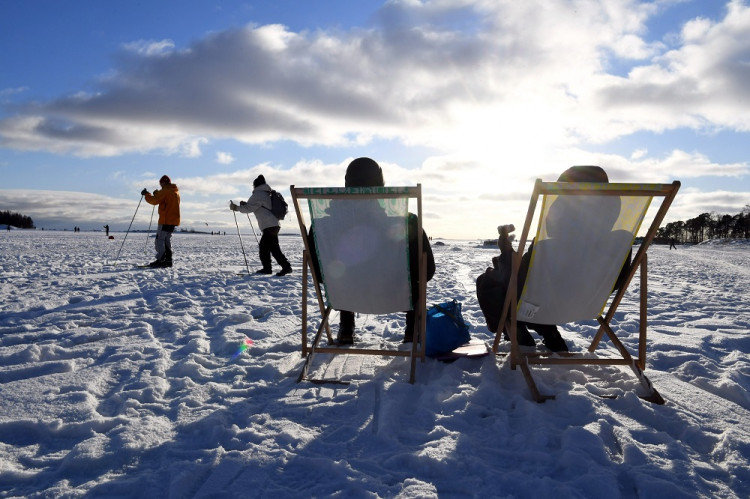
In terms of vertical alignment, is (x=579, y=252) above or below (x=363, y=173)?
below

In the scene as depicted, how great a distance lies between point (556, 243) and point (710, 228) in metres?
106

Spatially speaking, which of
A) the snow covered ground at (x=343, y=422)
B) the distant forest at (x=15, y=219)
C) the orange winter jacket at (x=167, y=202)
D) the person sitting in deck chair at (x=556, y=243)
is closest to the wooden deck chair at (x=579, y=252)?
the person sitting in deck chair at (x=556, y=243)

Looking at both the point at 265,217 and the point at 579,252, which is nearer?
the point at 579,252

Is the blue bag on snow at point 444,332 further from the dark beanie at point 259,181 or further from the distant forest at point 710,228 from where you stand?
the distant forest at point 710,228

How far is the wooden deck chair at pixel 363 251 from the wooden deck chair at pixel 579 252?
666 millimetres

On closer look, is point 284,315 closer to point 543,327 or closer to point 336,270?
point 336,270

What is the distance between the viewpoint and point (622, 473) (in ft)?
5.66

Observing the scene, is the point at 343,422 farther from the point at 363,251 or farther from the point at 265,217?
the point at 265,217

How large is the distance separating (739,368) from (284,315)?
12.8ft

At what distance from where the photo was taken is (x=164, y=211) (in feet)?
29.3

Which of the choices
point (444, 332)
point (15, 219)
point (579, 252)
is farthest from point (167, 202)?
point (15, 219)

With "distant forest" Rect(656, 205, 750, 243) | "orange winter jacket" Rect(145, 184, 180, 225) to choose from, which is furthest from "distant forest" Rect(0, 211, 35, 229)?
"distant forest" Rect(656, 205, 750, 243)

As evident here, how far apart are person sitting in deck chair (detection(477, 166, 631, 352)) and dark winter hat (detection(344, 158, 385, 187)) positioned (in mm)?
999

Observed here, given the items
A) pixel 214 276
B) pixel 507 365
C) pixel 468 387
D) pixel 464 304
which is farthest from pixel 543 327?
pixel 214 276
